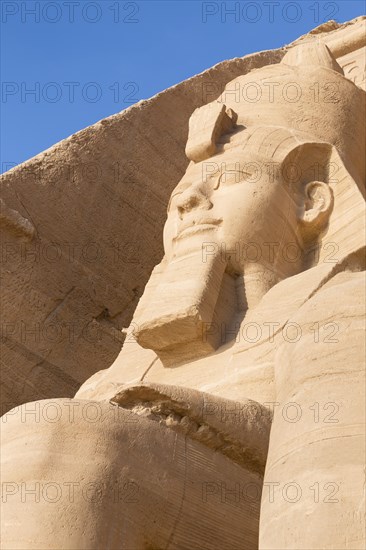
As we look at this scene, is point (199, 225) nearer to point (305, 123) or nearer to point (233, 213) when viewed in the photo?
point (233, 213)

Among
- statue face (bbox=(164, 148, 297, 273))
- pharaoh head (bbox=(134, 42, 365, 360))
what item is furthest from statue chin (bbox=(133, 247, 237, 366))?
statue face (bbox=(164, 148, 297, 273))

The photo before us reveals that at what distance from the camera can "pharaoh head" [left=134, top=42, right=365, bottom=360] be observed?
4441 mm

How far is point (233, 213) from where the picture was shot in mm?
4836

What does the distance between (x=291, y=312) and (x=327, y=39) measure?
3.84 meters

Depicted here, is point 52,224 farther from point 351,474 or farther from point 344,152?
point 351,474

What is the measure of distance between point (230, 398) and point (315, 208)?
1542 mm

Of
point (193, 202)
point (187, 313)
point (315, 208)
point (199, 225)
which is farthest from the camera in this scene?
point (315, 208)

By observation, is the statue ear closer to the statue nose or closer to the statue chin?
the statue nose

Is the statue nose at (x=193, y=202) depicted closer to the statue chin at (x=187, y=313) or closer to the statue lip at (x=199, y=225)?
the statue lip at (x=199, y=225)

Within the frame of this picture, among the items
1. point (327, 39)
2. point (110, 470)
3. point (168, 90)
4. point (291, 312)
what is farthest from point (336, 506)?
point (327, 39)

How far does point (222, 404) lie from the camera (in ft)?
11.4

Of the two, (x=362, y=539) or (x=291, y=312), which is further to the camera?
(x=291, y=312)

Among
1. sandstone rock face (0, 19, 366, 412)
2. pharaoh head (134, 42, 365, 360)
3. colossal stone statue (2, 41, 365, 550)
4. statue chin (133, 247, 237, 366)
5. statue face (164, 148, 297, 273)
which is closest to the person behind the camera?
colossal stone statue (2, 41, 365, 550)

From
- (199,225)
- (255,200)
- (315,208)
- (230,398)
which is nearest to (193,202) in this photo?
(199,225)
